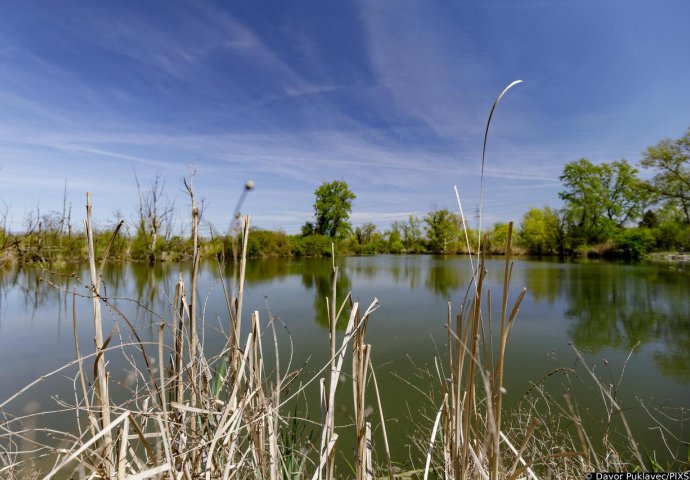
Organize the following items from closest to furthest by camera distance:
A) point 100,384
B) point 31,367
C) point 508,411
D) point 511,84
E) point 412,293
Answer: point 511,84 < point 100,384 < point 508,411 < point 31,367 < point 412,293

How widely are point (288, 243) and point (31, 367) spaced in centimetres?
2007

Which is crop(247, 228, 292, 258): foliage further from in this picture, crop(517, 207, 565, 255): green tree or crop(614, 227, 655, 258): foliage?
crop(614, 227, 655, 258): foliage

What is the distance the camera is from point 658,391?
282 cm

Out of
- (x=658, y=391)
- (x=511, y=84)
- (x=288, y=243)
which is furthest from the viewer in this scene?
(x=288, y=243)

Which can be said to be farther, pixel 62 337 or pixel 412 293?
pixel 412 293

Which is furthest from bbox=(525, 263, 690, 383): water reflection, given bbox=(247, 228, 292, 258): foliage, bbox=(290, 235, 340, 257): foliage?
bbox=(247, 228, 292, 258): foliage

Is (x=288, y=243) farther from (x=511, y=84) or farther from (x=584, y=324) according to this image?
(x=511, y=84)

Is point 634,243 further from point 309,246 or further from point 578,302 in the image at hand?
point 309,246

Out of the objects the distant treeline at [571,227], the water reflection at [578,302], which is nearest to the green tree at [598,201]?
the distant treeline at [571,227]

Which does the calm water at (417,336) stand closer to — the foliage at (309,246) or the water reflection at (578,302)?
the water reflection at (578,302)

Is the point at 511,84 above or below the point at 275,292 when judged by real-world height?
above

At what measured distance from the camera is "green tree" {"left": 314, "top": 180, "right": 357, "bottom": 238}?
27109 millimetres

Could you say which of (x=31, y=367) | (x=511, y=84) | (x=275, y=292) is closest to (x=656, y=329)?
(x=511, y=84)

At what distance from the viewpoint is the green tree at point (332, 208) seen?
27109mm
